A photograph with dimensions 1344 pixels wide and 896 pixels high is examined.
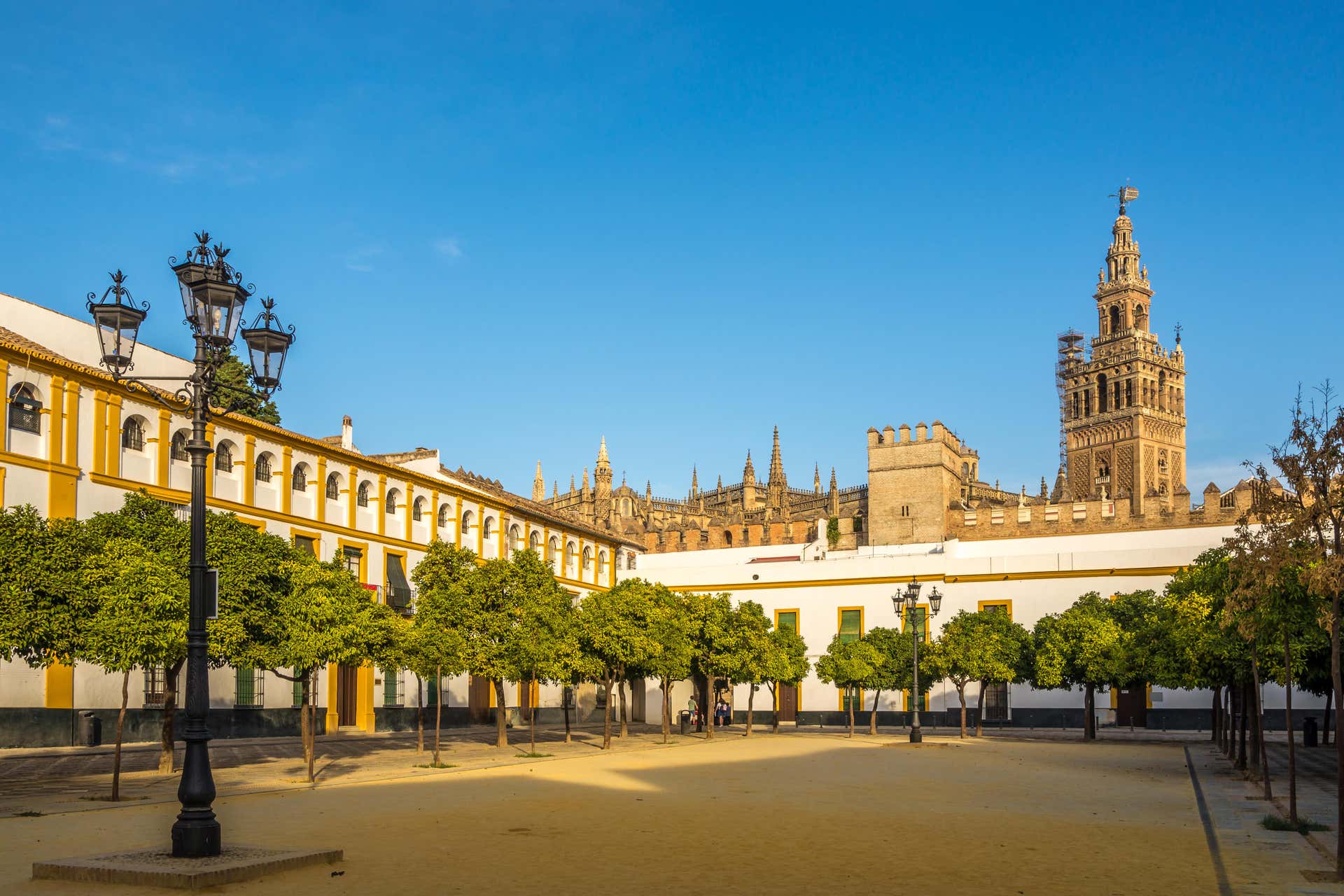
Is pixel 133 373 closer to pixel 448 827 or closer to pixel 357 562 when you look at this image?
pixel 357 562

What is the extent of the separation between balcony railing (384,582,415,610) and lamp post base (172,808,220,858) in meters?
30.7

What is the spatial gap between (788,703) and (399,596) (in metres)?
21.1

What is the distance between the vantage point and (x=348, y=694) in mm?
41438

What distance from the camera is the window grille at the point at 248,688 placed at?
3575cm

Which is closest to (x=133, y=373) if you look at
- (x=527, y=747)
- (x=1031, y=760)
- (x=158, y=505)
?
(x=158, y=505)

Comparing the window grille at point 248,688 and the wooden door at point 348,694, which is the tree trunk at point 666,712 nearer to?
the wooden door at point 348,694

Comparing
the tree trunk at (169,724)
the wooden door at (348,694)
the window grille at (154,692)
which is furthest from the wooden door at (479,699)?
the tree trunk at (169,724)

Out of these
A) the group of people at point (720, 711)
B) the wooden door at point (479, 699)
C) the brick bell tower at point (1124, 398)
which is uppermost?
the brick bell tower at point (1124, 398)

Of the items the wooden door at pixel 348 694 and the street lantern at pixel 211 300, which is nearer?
the street lantern at pixel 211 300

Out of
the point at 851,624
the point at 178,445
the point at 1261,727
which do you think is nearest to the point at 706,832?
the point at 1261,727

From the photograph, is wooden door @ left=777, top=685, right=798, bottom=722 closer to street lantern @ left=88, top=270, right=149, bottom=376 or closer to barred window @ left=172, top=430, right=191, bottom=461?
barred window @ left=172, top=430, right=191, bottom=461

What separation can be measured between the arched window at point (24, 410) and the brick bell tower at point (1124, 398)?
103568mm

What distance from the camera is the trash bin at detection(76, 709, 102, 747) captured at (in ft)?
98.3

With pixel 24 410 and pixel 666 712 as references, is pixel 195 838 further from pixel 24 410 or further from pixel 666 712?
pixel 666 712
